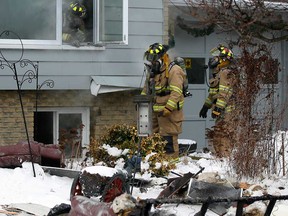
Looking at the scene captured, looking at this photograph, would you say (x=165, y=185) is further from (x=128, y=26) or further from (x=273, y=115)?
(x=128, y=26)

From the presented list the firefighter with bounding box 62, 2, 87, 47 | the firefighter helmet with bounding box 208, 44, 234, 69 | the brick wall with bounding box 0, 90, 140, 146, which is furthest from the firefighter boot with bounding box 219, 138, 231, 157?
the firefighter with bounding box 62, 2, 87, 47

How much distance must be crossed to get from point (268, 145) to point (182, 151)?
10.6ft

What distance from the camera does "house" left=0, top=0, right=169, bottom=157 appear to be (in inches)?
478

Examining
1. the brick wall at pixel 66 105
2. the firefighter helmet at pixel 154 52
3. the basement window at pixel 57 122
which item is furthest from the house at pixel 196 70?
the firefighter helmet at pixel 154 52

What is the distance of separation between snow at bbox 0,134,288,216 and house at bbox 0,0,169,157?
2462mm

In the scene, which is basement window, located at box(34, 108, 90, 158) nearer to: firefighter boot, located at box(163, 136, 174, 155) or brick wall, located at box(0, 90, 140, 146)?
brick wall, located at box(0, 90, 140, 146)

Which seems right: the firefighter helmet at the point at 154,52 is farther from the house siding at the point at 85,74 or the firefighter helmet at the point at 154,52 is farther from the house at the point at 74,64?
the house siding at the point at 85,74

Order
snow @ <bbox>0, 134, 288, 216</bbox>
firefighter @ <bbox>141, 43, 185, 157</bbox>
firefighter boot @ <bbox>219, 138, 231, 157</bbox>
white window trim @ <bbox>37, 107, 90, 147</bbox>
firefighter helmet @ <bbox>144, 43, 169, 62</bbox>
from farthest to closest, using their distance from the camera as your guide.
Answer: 1. white window trim @ <bbox>37, 107, 90, 147</bbox>
2. firefighter @ <bbox>141, 43, 185, 157</bbox>
3. firefighter helmet @ <bbox>144, 43, 169, 62</bbox>
4. firefighter boot @ <bbox>219, 138, 231, 157</bbox>
5. snow @ <bbox>0, 134, 288, 216</bbox>

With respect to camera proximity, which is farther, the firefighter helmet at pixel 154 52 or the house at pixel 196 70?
the house at pixel 196 70

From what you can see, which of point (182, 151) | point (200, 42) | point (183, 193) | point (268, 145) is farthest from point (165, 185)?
point (200, 42)

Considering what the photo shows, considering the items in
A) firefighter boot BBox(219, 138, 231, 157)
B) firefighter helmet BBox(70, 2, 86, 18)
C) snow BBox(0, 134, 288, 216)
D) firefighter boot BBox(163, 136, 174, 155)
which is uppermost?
firefighter helmet BBox(70, 2, 86, 18)

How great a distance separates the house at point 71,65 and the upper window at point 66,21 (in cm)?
2

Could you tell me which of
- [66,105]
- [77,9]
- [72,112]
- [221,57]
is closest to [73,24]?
[77,9]

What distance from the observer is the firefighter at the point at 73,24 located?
12461mm
